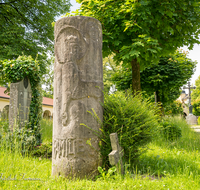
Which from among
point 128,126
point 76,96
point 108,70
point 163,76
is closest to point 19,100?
point 76,96

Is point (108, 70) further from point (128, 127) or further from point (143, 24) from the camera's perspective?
point (128, 127)

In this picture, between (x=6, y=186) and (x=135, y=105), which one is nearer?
(x=6, y=186)

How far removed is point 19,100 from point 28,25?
28.6 ft

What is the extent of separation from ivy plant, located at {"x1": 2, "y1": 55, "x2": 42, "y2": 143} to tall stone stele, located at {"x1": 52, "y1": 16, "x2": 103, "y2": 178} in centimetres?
284

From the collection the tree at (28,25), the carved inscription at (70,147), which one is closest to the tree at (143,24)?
the carved inscription at (70,147)

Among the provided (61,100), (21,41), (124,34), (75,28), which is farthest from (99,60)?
(21,41)

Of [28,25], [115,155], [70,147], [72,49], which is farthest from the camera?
[28,25]

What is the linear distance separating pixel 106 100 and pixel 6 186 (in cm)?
231

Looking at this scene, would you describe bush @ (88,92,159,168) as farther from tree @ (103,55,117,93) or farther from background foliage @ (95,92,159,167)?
tree @ (103,55,117,93)

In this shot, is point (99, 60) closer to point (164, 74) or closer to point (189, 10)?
point (189, 10)

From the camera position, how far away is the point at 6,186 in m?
2.88

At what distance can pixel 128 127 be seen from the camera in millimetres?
3490

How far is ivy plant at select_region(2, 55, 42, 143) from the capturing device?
6316 millimetres

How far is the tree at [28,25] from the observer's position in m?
11.3
